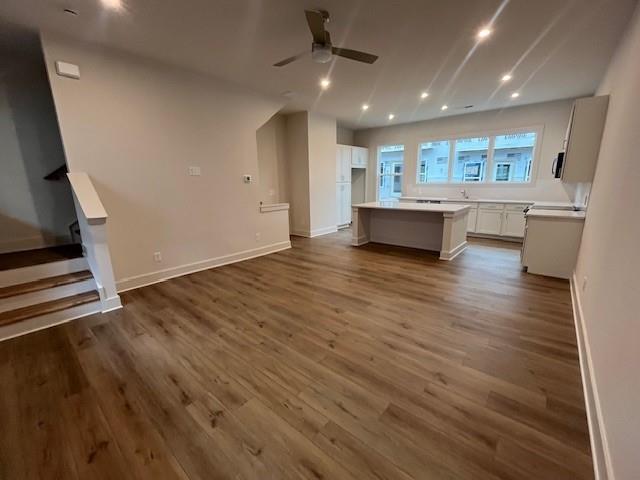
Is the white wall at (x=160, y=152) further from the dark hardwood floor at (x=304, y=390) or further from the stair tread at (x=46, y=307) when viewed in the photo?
the dark hardwood floor at (x=304, y=390)

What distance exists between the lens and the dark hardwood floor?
4.35 feet

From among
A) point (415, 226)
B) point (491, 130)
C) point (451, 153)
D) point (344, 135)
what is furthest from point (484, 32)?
point (344, 135)

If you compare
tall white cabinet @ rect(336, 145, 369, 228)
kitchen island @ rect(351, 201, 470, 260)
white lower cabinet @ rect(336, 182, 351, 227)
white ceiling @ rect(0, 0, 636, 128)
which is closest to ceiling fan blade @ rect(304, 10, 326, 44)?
white ceiling @ rect(0, 0, 636, 128)

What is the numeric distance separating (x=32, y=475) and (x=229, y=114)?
4.23m

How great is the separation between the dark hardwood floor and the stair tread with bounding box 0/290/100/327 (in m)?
0.20

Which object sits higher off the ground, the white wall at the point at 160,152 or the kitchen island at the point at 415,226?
the white wall at the point at 160,152

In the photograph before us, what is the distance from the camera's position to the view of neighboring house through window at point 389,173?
822 centimetres

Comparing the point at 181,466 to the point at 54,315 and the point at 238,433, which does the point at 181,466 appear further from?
the point at 54,315

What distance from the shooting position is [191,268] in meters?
4.06

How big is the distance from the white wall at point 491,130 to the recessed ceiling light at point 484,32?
3.87 m

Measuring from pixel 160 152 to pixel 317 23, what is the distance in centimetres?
254

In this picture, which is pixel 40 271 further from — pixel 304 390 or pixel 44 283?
pixel 304 390

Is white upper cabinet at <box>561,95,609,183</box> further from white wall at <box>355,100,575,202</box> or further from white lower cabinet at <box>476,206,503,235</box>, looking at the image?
Answer: white wall at <box>355,100,575,202</box>

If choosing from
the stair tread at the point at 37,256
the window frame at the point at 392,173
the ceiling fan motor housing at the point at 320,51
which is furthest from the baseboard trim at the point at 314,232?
the ceiling fan motor housing at the point at 320,51
